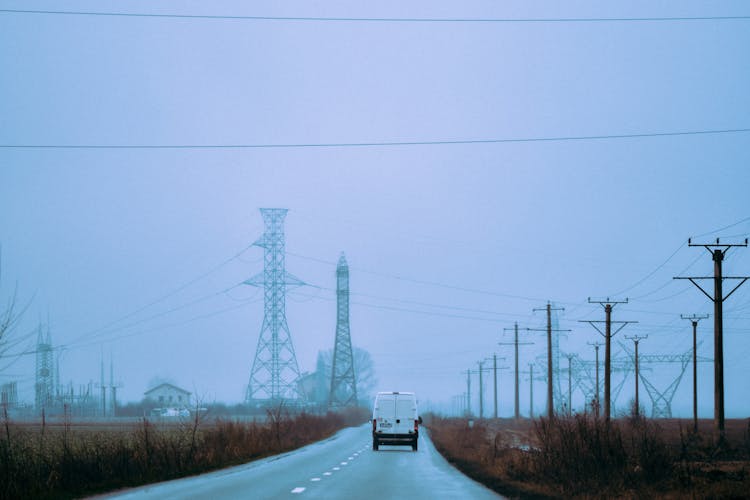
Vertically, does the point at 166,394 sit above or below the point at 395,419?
below

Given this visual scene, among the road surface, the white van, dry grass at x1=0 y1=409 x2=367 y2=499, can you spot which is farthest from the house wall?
the road surface

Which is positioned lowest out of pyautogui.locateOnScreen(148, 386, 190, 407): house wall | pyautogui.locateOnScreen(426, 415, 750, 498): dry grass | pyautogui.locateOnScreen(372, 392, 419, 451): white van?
pyautogui.locateOnScreen(148, 386, 190, 407): house wall

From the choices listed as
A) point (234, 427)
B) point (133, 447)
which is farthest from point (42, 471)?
point (234, 427)

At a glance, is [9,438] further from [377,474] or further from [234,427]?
[234,427]

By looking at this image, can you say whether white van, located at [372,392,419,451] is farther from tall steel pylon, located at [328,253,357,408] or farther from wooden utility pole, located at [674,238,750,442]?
tall steel pylon, located at [328,253,357,408]

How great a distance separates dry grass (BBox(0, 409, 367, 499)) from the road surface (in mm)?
1277

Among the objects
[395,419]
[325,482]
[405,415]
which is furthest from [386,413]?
[325,482]

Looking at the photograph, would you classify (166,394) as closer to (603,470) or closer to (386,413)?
(386,413)

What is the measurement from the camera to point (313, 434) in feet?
204

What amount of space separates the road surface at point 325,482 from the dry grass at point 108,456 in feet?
4.19

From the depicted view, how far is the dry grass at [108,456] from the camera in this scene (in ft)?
70.5

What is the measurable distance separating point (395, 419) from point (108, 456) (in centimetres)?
2242

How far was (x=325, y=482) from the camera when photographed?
82.8ft

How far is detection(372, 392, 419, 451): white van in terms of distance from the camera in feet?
155
